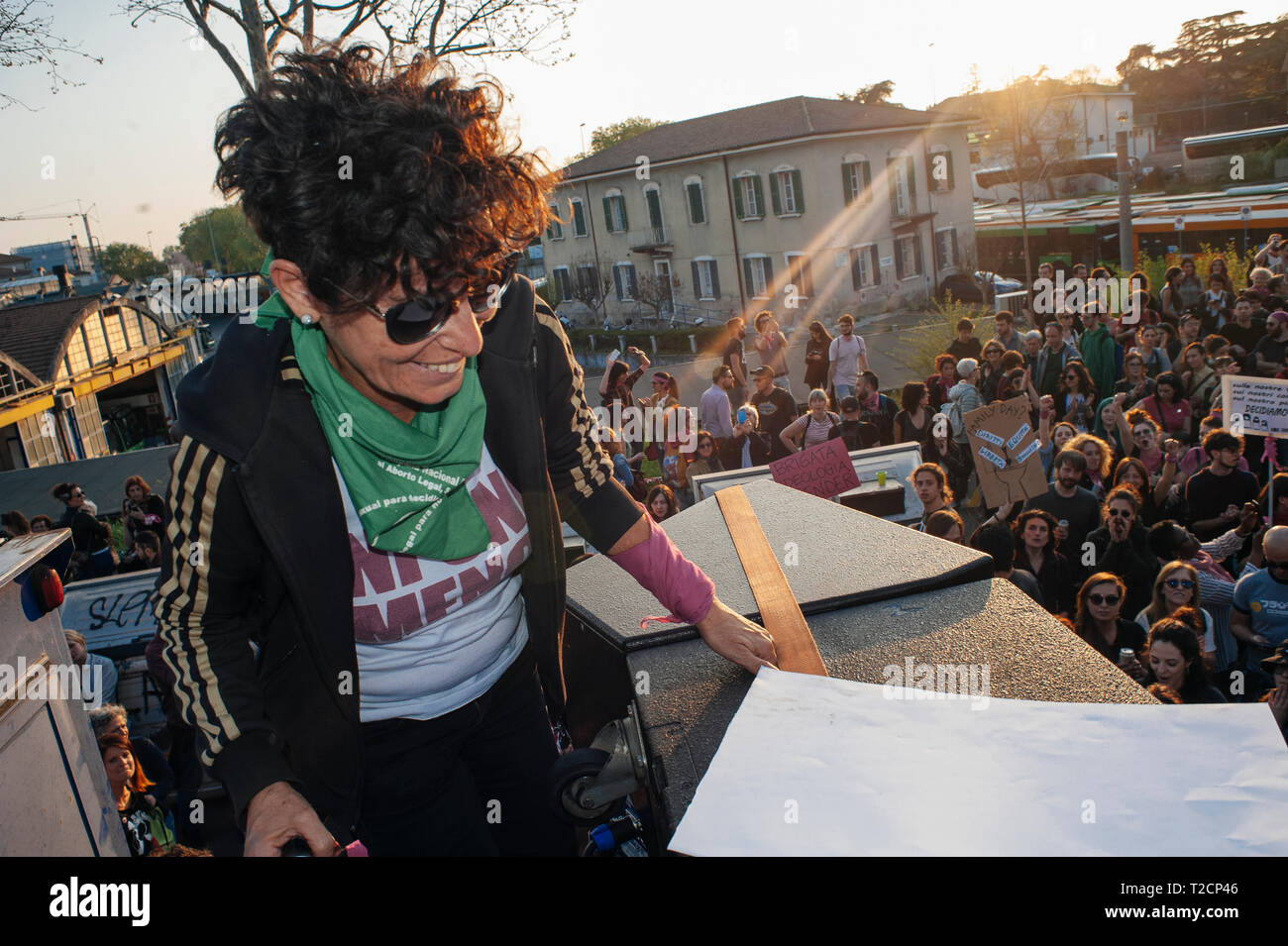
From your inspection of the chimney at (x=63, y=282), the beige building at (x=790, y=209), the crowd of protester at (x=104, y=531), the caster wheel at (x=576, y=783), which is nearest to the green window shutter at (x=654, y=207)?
the beige building at (x=790, y=209)

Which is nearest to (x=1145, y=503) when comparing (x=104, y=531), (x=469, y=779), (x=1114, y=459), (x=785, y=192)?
(x=1114, y=459)

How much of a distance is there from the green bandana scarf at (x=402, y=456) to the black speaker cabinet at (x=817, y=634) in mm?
444

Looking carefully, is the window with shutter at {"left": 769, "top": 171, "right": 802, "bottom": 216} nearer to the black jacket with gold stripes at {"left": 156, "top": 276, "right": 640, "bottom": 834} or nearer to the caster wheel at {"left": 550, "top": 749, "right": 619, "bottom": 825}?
the black jacket with gold stripes at {"left": 156, "top": 276, "right": 640, "bottom": 834}

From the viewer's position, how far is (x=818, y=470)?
24.6ft

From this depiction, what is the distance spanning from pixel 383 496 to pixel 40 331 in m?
40.6

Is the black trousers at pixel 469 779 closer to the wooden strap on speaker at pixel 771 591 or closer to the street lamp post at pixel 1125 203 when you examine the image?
the wooden strap on speaker at pixel 771 591

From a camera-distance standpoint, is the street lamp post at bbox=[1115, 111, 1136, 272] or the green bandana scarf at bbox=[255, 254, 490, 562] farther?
the street lamp post at bbox=[1115, 111, 1136, 272]

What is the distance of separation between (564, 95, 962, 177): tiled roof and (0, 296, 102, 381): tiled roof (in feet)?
69.6

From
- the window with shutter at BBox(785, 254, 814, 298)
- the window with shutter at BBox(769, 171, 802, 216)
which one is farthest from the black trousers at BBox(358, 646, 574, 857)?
the window with shutter at BBox(769, 171, 802, 216)

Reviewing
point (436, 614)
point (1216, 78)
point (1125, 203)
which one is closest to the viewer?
point (436, 614)

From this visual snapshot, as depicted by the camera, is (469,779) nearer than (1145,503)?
Yes

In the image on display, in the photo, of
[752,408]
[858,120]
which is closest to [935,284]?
[858,120]

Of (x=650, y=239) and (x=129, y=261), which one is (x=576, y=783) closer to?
(x=650, y=239)

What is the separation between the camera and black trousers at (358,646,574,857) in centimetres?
204
